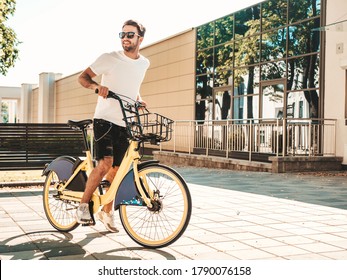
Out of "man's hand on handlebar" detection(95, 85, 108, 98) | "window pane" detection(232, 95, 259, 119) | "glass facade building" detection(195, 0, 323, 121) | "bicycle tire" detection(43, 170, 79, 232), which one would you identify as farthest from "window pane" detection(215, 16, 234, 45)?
"man's hand on handlebar" detection(95, 85, 108, 98)

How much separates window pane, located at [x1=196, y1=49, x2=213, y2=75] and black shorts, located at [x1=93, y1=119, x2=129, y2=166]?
53.2 ft

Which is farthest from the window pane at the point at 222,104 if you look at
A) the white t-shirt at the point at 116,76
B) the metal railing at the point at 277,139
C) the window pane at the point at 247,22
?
the white t-shirt at the point at 116,76

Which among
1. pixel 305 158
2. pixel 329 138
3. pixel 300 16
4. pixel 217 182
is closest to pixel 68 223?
pixel 217 182

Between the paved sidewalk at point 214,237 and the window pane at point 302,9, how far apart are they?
9.39 m

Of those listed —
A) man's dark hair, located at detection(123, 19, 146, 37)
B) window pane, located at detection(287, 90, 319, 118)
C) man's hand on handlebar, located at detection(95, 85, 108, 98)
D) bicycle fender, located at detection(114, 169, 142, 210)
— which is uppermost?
window pane, located at detection(287, 90, 319, 118)

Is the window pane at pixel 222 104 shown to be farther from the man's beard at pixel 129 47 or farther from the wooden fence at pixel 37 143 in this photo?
the man's beard at pixel 129 47

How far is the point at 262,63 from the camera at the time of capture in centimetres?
1680

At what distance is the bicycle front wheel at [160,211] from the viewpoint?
158 inches

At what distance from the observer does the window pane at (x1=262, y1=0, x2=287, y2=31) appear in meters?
15.9

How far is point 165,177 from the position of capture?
412 cm

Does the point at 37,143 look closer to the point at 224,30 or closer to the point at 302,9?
the point at 302,9

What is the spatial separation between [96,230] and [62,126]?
4.66 metres

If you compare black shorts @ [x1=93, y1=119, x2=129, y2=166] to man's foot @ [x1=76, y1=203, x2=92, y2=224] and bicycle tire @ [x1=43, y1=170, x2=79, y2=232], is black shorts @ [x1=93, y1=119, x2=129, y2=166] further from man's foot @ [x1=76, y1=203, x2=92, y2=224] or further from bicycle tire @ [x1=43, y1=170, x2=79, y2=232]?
bicycle tire @ [x1=43, y1=170, x2=79, y2=232]

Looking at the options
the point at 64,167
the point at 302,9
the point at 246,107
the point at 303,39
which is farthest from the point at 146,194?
the point at 246,107
